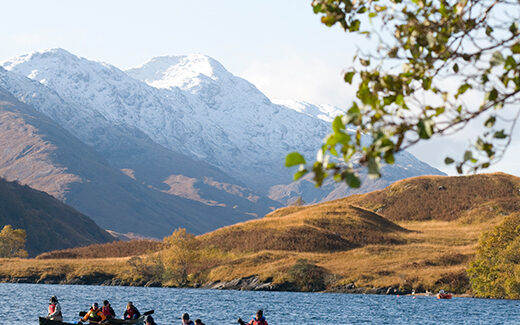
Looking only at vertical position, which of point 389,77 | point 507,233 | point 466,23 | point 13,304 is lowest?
point 13,304

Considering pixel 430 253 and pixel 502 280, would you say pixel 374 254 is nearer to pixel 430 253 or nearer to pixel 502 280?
pixel 430 253

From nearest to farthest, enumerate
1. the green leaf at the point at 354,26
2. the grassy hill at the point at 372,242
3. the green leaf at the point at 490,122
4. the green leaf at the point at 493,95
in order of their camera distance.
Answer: the green leaf at the point at 490,122 → the green leaf at the point at 493,95 → the green leaf at the point at 354,26 → the grassy hill at the point at 372,242

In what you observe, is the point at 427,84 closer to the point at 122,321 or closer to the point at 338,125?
the point at 338,125

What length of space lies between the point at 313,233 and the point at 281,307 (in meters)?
68.1

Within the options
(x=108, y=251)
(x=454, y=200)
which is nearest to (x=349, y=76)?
(x=108, y=251)

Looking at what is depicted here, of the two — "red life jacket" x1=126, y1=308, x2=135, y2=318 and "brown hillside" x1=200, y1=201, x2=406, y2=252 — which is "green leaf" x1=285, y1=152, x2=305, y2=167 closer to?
"red life jacket" x1=126, y1=308, x2=135, y2=318

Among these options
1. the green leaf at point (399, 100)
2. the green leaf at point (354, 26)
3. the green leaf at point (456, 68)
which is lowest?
the green leaf at point (399, 100)

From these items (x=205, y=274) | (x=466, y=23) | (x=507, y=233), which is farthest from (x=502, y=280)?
(x=466, y=23)

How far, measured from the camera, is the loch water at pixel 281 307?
74756 mm

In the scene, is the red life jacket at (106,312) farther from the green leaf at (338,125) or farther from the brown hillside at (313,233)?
the brown hillside at (313,233)

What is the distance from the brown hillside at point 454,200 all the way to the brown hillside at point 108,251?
61606mm

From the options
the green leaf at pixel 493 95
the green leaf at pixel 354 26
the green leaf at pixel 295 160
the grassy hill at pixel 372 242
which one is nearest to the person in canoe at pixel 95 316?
the green leaf at pixel 354 26

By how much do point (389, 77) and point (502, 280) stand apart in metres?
→ 102

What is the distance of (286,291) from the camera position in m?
127
